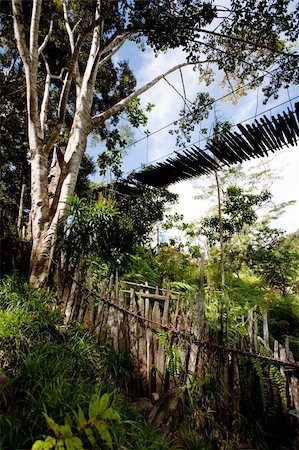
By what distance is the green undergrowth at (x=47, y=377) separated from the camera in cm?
152

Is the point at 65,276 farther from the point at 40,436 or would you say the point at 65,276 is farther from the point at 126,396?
the point at 40,436

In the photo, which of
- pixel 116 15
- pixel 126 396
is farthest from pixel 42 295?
pixel 116 15

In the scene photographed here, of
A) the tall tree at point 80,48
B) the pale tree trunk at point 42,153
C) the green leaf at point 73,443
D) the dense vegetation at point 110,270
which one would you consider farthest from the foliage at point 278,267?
the green leaf at point 73,443

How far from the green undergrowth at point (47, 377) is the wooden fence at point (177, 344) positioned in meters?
0.21

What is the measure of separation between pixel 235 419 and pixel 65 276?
2.28 meters

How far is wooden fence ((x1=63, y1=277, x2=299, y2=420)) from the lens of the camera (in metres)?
1.78

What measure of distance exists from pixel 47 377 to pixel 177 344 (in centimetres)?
93

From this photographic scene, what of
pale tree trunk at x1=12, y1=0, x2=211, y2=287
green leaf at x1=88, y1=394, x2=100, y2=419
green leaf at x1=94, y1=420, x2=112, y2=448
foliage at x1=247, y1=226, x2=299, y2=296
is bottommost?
green leaf at x1=94, y1=420, x2=112, y2=448

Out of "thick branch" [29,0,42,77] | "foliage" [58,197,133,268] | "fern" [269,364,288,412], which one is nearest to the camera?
"fern" [269,364,288,412]

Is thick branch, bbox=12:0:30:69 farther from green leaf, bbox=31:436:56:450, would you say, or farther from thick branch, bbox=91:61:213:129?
green leaf, bbox=31:436:56:450

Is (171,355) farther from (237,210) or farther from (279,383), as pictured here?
(237,210)

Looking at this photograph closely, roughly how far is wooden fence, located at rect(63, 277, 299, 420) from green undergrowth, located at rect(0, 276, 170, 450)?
0.70 feet

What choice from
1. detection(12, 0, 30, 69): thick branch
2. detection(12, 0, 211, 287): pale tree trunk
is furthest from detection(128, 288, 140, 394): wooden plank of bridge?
detection(12, 0, 30, 69): thick branch

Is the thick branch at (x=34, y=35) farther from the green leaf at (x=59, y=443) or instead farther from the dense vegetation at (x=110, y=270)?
the green leaf at (x=59, y=443)
